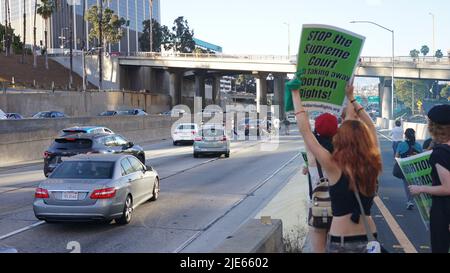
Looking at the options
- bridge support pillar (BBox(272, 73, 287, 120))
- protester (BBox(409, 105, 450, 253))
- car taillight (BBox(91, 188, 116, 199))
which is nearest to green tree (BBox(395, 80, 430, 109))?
bridge support pillar (BBox(272, 73, 287, 120))

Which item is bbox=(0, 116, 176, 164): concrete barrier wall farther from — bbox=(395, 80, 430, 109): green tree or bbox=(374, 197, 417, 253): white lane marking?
bbox=(395, 80, 430, 109): green tree

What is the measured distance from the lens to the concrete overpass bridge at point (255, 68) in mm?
63591

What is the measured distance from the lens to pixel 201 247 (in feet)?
29.3

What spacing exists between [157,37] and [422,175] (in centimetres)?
14097

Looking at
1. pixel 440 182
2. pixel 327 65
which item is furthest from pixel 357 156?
pixel 327 65

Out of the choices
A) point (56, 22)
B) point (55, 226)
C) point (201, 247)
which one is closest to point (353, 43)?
point (201, 247)

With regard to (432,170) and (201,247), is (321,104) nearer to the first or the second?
(432,170)

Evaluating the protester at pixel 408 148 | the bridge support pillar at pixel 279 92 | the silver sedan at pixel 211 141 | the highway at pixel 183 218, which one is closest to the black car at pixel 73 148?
the highway at pixel 183 218

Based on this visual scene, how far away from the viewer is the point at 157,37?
468 ft

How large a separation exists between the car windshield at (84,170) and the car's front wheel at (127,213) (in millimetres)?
653

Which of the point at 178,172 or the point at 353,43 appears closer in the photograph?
the point at 353,43

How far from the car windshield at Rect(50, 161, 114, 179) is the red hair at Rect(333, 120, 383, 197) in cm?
720

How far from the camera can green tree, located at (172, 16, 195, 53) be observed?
151875mm

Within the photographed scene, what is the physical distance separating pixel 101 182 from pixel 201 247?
2558 millimetres
